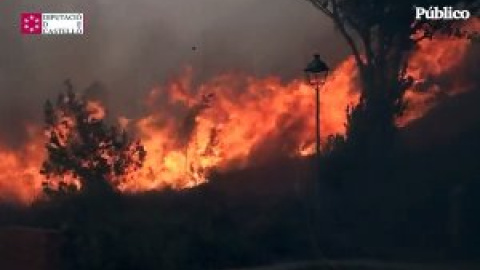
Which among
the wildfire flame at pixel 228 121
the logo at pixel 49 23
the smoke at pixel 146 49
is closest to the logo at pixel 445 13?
the wildfire flame at pixel 228 121

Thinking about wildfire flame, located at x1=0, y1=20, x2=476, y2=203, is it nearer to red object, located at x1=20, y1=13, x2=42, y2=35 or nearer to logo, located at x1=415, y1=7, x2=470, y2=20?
logo, located at x1=415, y1=7, x2=470, y2=20

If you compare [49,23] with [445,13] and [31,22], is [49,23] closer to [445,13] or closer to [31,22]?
[31,22]

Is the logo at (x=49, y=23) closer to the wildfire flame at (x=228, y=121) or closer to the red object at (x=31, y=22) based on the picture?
the red object at (x=31, y=22)

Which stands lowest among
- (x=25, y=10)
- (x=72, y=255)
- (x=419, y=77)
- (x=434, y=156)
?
(x=72, y=255)

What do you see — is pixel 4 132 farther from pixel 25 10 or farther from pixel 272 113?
pixel 272 113

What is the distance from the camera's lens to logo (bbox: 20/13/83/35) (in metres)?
12.0

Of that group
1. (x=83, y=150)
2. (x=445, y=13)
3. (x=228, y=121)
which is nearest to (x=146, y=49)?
(x=228, y=121)

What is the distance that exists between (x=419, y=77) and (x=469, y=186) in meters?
1.22

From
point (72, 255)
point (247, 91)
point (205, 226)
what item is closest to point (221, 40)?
point (247, 91)

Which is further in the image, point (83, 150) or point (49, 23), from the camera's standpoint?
point (83, 150)

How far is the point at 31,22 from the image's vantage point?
12.0 metres

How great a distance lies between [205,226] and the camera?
39.1 feet

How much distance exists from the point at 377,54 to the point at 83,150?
3186 mm

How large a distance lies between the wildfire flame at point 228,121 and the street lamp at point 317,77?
51 mm
